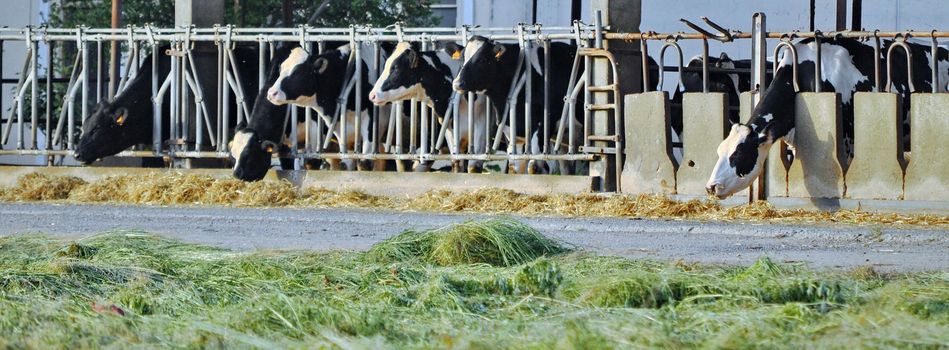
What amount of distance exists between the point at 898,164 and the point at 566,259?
584 cm

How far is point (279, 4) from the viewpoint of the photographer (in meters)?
28.1

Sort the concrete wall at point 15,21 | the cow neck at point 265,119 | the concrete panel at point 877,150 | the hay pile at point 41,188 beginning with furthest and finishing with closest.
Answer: the concrete wall at point 15,21 < the cow neck at point 265,119 < the hay pile at point 41,188 < the concrete panel at point 877,150

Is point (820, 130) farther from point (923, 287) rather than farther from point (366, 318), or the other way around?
point (366, 318)

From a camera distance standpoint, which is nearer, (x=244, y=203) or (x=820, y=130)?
(x=820, y=130)

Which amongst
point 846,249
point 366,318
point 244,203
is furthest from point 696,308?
point 244,203

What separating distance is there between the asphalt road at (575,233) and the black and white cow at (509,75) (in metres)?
3.11

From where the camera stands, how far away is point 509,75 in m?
18.3

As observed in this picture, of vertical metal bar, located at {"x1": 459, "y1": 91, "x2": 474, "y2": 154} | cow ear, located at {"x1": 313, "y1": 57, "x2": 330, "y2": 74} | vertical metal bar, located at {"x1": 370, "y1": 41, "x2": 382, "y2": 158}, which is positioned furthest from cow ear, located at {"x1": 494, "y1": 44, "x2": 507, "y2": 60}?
cow ear, located at {"x1": 313, "y1": 57, "x2": 330, "y2": 74}

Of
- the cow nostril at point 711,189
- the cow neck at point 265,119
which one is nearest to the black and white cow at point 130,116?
the cow neck at point 265,119

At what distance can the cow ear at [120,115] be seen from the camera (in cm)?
1973

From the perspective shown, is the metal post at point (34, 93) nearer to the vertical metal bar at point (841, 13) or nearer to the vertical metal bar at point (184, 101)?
the vertical metal bar at point (184, 101)

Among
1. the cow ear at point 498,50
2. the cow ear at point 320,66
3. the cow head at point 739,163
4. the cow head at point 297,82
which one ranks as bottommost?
the cow head at point 739,163

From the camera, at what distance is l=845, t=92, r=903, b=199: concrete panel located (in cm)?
1444

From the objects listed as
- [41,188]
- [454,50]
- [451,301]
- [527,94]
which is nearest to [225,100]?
[41,188]
